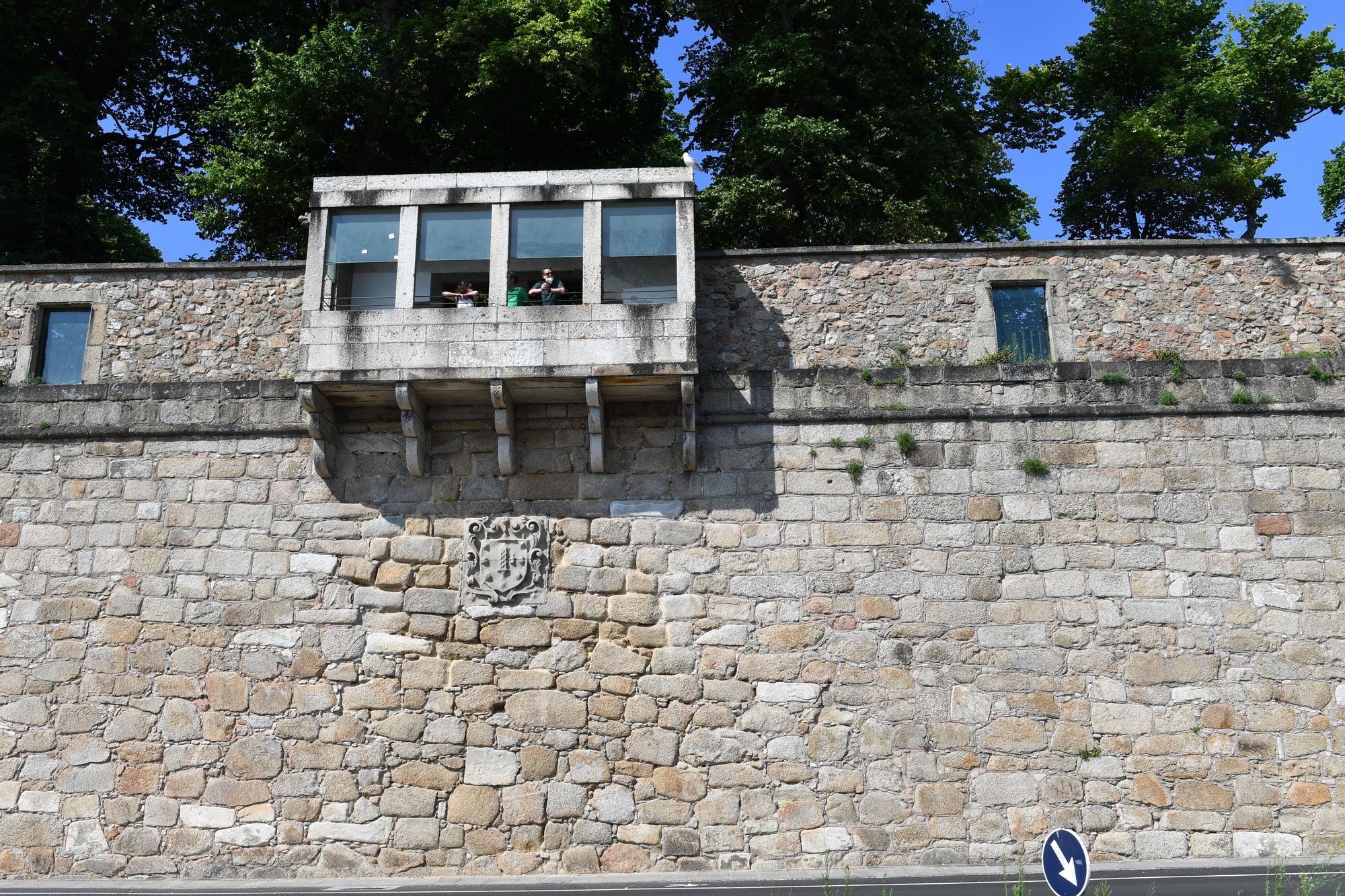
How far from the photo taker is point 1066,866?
22.2ft

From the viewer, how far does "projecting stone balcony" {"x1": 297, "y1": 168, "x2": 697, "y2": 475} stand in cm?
1131

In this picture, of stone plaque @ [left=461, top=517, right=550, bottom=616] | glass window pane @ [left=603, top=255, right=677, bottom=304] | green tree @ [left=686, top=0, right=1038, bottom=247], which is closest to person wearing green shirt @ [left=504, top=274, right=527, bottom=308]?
glass window pane @ [left=603, top=255, right=677, bottom=304]

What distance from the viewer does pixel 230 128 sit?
2020cm

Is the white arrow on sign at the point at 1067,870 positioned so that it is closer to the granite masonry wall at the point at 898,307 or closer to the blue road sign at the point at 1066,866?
the blue road sign at the point at 1066,866

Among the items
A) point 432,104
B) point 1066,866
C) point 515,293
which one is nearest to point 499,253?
point 515,293

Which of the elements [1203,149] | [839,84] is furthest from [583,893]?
[1203,149]

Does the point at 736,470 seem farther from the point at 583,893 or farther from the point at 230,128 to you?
the point at 230,128

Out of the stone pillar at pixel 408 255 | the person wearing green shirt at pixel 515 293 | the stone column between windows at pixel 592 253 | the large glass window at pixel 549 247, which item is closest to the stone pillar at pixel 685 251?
the stone column between windows at pixel 592 253

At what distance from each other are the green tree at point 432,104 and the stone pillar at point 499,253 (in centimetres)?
648

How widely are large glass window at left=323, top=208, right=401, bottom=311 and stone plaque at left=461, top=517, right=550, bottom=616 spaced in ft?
8.23

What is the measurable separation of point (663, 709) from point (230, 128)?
1420 cm

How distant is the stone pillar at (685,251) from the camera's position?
37.7 ft

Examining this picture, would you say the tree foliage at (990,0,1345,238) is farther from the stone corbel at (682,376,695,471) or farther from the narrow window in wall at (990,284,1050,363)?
the stone corbel at (682,376,695,471)

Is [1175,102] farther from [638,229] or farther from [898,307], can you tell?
[638,229]
